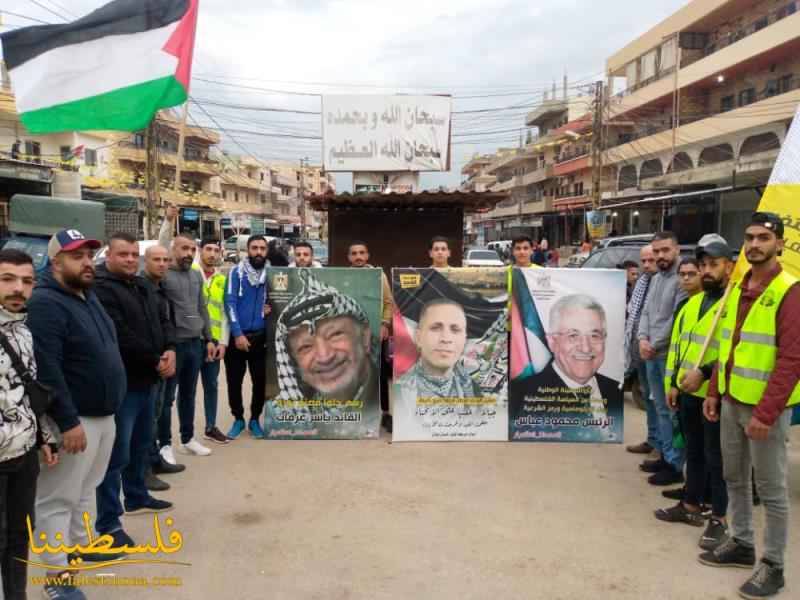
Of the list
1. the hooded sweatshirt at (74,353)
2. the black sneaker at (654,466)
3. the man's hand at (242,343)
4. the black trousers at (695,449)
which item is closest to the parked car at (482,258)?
the man's hand at (242,343)

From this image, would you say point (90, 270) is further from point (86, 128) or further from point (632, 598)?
point (632, 598)

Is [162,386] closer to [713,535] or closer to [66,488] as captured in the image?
[66,488]

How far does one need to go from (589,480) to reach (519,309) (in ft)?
5.78

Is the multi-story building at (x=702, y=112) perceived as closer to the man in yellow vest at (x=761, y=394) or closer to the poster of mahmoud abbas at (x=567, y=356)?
the poster of mahmoud abbas at (x=567, y=356)

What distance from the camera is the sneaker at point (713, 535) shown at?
3.66m

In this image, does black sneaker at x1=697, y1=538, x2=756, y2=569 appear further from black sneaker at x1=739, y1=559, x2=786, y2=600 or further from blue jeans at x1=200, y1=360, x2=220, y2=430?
blue jeans at x1=200, y1=360, x2=220, y2=430

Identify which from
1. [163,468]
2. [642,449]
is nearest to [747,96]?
[642,449]

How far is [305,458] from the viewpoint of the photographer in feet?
17.4

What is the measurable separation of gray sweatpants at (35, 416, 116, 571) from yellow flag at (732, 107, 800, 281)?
15.1 ft

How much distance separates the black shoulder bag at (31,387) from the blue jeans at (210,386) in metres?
2.92

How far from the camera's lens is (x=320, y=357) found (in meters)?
5.86

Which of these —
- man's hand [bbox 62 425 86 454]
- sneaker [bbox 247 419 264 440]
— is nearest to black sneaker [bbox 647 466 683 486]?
sneaker [bbox 247 419 264 440]

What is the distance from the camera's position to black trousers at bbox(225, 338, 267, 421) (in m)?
5.91

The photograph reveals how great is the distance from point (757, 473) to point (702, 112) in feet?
105
